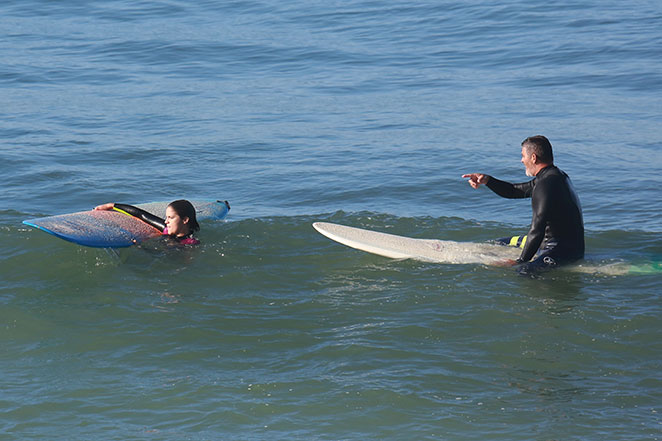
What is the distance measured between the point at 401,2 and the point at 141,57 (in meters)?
10.5

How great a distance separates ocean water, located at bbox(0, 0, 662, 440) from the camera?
6.00 meters

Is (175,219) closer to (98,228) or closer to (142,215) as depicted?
(142,215)

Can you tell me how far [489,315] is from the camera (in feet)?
24.7

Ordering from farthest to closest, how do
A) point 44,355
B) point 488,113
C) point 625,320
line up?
point 488,113, point 625,320, point 44,355

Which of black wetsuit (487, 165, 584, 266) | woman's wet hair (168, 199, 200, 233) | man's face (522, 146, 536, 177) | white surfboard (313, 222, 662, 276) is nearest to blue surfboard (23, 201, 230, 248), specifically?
woman's wet hair (168, 199, 200, 233)

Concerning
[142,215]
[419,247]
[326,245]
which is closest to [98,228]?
[142,215]

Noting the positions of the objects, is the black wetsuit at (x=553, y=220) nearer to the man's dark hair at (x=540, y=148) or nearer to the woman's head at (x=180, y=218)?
the man's dark hair at (x=540, y=148)

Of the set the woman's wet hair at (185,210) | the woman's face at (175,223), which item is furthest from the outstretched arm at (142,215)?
the woman's wet hair at (185,210)

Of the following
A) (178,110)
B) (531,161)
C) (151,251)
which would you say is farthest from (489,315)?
(178,110)

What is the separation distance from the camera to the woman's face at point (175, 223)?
9008 millimetres

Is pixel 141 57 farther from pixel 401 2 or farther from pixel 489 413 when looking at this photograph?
pixel 489 413

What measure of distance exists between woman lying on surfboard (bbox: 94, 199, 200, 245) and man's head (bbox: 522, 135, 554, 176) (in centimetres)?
356

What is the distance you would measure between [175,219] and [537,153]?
3801 millimetres

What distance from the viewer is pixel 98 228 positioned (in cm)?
887
